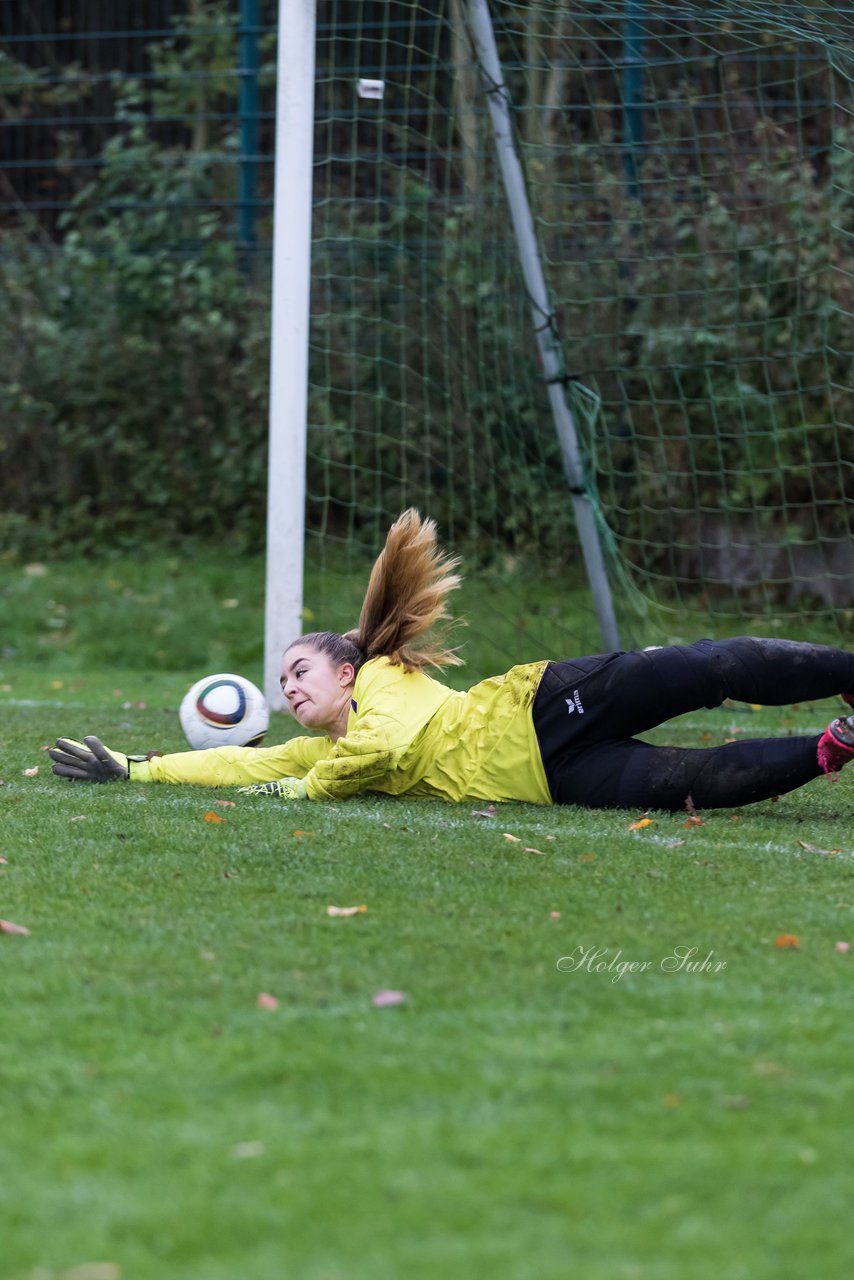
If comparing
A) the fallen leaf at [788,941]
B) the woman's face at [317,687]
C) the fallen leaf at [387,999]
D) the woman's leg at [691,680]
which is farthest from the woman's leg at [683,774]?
the fallen leaf at [387,999]

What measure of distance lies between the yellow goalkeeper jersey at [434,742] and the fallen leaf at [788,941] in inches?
59.9

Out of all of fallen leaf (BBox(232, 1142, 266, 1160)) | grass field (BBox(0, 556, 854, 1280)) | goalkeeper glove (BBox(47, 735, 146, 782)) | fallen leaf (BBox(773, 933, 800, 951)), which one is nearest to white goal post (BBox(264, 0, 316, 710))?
goalkeeper glove (BBox(47, 735, 146, 782))

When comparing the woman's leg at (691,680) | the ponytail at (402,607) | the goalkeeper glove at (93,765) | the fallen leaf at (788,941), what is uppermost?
the ponytail at (402,607)

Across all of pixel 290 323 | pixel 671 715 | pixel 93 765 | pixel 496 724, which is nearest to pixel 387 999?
pixel 496 724

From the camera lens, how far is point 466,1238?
75.8 inches

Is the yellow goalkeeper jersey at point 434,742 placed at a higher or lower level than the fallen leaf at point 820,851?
higher

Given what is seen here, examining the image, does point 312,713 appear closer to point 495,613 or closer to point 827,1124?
point 827,1124

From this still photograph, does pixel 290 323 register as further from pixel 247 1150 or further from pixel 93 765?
pixel 247 1150

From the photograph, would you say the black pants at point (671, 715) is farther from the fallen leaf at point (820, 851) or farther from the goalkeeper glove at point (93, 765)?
the goalkeeper glove at point (93, 765)

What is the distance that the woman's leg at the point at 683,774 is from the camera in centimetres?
442

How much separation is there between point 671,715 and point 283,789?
1.29 m

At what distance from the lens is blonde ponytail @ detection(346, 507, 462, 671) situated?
491 cm

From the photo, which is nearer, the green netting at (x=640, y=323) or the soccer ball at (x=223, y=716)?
the soccer ball at (x=223, y=716)

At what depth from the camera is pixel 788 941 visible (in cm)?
322
